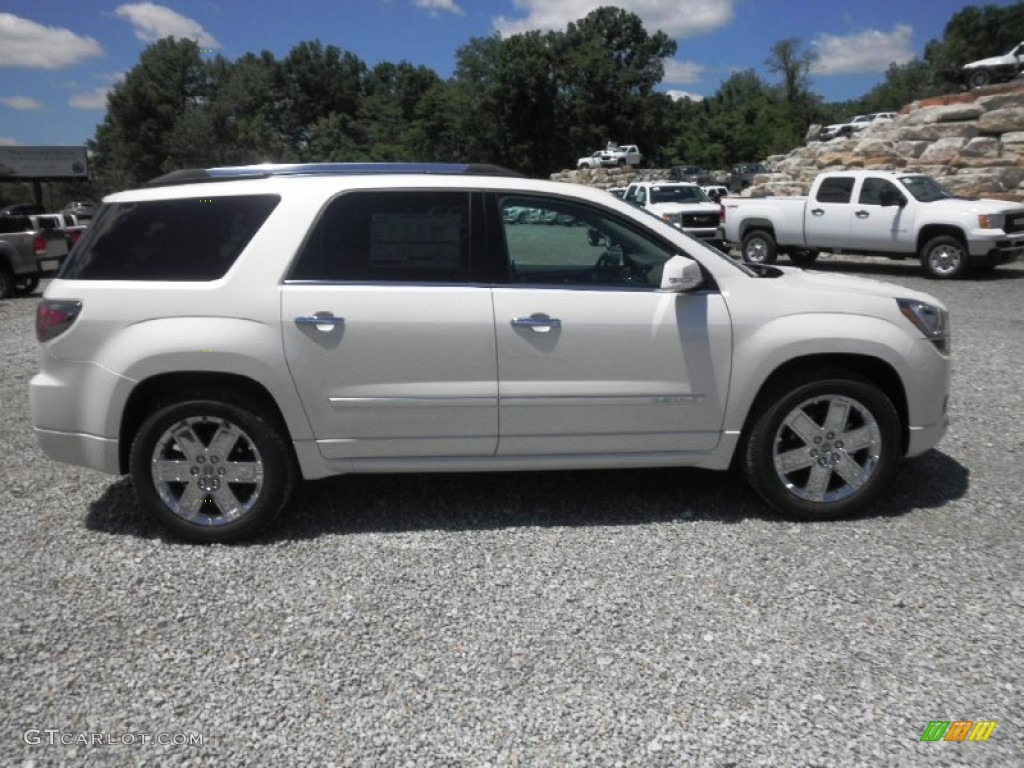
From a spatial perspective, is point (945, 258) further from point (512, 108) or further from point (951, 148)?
point (512, 108)

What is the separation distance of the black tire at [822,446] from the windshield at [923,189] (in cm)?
1348

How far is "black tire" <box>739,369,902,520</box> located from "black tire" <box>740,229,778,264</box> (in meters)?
14.4

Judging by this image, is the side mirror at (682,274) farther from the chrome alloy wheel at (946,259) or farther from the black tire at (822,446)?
the chrome alloy wheel at (946,259)

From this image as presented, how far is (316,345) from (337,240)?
1.78 feet

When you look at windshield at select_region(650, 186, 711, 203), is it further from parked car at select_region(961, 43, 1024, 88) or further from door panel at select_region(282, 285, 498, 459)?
door panel at select_region(282, 285, 498, 459)

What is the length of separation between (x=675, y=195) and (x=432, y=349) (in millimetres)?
20607

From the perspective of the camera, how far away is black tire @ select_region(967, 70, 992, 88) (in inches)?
1208

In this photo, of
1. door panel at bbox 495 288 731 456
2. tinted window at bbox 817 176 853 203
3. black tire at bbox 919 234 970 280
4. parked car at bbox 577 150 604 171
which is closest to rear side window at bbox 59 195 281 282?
door panel at bbox 495 288 731 456

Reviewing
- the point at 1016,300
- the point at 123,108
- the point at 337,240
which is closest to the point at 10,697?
the point at 337,240

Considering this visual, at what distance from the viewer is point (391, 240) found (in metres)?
4.21

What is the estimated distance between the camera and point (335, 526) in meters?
4.48

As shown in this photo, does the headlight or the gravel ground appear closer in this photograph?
the gravel ground

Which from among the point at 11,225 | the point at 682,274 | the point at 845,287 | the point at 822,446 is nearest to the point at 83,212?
the point at 11,225

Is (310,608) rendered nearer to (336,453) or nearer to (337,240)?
(336,453)
